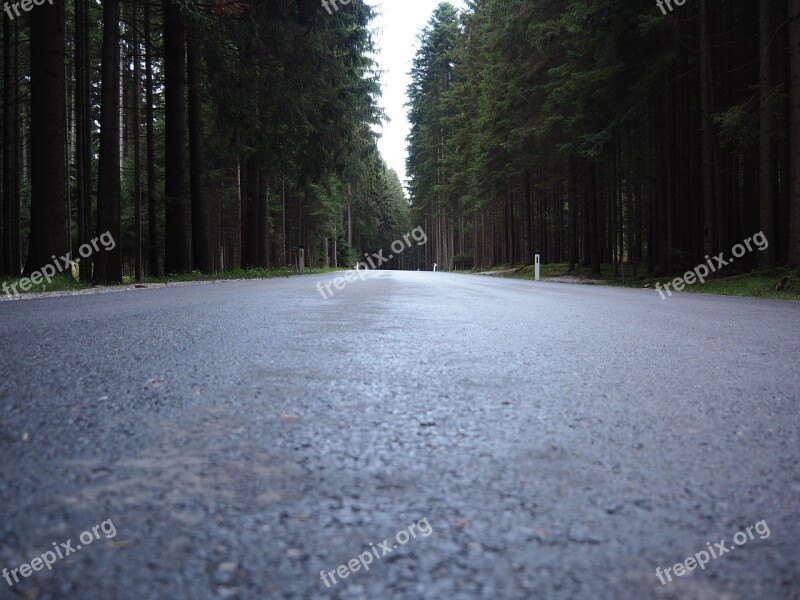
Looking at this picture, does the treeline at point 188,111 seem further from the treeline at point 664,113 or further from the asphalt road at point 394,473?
the asphalt road at point 394,473

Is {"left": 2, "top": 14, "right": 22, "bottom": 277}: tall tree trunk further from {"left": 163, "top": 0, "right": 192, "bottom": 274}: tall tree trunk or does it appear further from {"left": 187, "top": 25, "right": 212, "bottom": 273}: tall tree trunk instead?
{"left": 187, "top": 25, "right": 212, "bottom": 273}: tall tree trunk

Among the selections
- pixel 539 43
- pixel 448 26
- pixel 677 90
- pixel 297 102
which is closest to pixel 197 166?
pixel 297 102

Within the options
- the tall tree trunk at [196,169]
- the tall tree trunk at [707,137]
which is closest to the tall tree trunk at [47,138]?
the tall tree trunk at [196,169]

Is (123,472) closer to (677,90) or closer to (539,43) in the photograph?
(677,90)

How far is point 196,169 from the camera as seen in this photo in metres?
18.3

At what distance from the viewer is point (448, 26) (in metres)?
51.3

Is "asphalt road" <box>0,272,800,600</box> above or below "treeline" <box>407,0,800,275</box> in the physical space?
below

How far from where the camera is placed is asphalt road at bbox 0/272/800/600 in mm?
1141

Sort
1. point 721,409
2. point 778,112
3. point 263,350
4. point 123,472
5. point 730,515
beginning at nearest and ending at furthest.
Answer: point 730,515, point 123,472, point 721,409, point 263,350, point 778,112

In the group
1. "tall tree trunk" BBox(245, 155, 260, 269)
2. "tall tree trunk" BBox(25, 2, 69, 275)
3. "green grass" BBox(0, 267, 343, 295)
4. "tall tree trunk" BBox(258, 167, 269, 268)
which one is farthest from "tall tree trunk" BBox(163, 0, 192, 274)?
"tall tree trunk" BBox(258, 167, 269, 268)

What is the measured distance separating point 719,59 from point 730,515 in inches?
836

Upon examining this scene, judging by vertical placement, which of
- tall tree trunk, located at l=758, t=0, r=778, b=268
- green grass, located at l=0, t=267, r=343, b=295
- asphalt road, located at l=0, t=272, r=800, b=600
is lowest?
asphalt road, located at l=0, t=272, r=800, b=600

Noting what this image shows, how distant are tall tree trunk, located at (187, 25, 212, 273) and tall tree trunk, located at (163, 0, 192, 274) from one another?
0.72 meters

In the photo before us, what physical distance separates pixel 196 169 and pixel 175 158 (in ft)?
3.68
